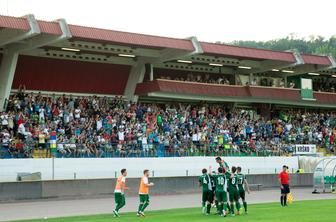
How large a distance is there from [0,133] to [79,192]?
6.02m

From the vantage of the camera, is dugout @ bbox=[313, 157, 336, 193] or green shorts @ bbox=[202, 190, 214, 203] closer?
green shorts @ bbox=[202, 190, 214, 203]

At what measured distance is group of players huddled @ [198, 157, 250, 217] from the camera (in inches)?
986

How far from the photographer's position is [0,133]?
1508 inches

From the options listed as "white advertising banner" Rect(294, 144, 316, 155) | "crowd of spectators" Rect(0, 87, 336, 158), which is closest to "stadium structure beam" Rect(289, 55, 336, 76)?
"crowd of spectators" Rect(0, 87, 336, 158)

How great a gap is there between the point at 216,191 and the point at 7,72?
2369 cm

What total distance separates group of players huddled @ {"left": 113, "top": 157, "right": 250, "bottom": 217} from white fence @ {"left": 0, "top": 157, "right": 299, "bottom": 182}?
13.6 metres

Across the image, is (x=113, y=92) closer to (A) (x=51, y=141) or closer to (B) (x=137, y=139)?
(B) (x=137, y=139)

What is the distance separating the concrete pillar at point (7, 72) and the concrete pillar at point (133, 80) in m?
11.3

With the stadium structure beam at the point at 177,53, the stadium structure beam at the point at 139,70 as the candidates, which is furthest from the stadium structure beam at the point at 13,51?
the stadium structure beam at the point at 139,70

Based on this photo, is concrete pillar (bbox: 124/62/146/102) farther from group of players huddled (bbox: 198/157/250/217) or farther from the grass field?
group of players huddled (bbox: 198/157/250/217)

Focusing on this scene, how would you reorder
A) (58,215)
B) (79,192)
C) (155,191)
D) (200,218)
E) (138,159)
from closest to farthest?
1. (200,218)
2. (58,215)
3. (79,192)
4. (155,191)
5. (138,159)

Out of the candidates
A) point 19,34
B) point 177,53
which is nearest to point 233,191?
point 19,34

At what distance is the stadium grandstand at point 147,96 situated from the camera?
41.5 meters

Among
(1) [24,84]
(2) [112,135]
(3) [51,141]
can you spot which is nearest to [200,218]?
(3) [51,141]
